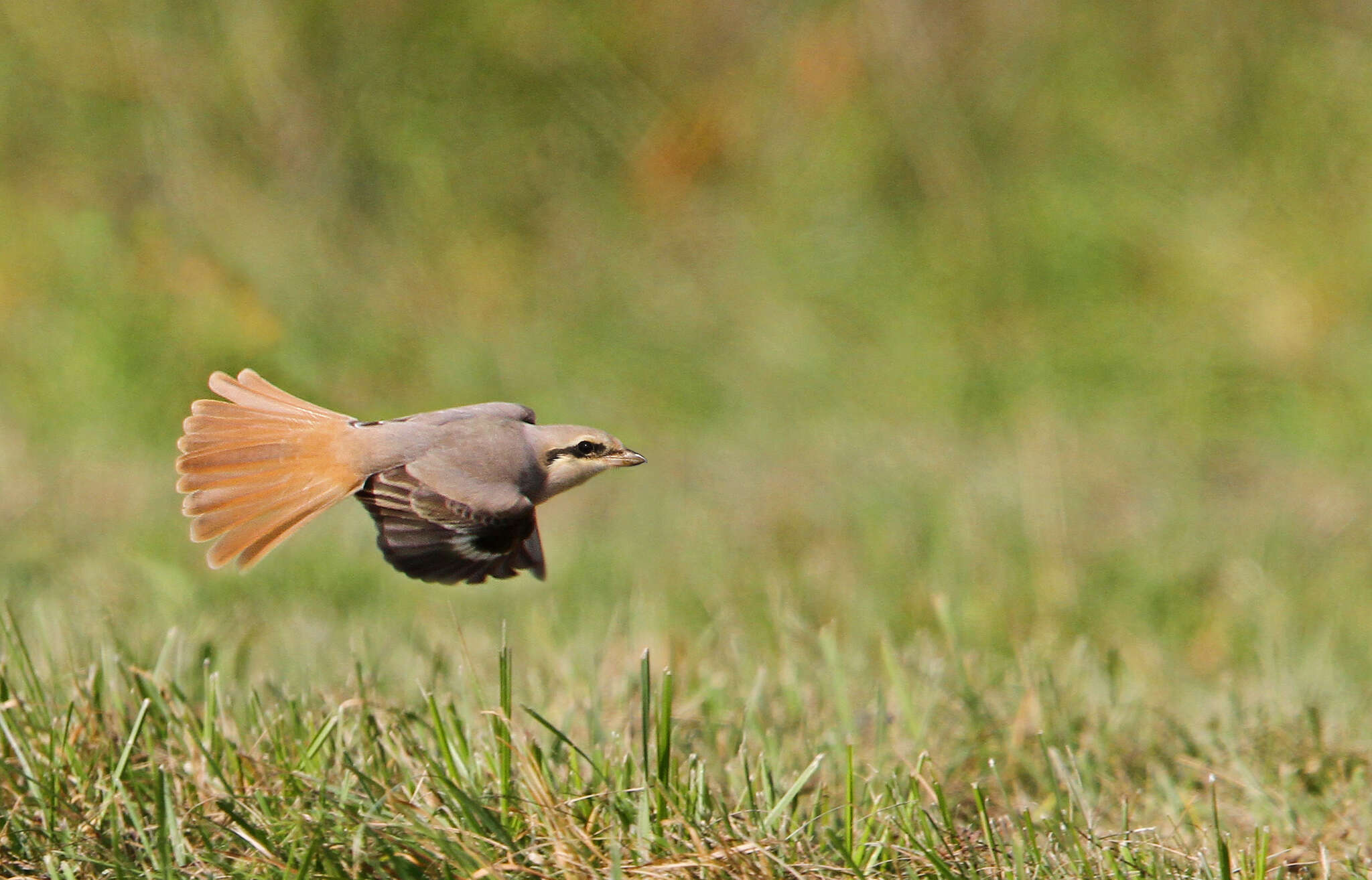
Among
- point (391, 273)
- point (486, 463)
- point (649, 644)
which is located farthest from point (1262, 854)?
point (391, 273)

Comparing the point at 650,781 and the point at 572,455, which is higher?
the point at 572,455

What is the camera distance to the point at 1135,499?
5.04 meters

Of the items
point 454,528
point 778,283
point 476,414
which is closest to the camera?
point 454,528

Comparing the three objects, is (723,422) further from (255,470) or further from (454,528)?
(454,528)

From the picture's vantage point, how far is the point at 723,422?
18.6 ft

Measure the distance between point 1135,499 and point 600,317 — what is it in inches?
83.1

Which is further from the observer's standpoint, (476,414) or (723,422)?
(723,422)

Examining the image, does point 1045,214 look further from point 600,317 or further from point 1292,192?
point 600,317

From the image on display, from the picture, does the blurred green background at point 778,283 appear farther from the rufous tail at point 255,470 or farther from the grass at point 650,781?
the rufous tail at point 255,470

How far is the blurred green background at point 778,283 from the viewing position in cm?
409

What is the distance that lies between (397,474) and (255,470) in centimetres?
16

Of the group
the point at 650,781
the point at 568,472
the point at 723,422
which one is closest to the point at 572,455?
the point at 568,472

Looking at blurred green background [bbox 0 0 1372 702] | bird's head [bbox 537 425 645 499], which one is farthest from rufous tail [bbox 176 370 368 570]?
blurred green background [bbox 0 0 1372 702]

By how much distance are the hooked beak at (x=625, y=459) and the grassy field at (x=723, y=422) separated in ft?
1.30
